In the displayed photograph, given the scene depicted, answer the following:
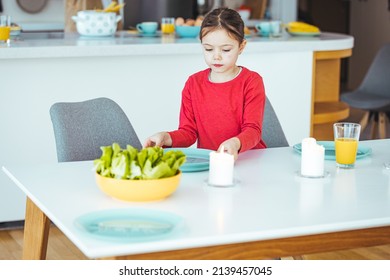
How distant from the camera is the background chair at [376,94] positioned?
5.29m

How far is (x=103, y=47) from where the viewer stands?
12.3 feet

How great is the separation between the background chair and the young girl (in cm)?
269

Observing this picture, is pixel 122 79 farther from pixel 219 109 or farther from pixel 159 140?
pixel 159 140

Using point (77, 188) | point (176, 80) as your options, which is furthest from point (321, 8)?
point (77, 188)

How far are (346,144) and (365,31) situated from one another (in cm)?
633

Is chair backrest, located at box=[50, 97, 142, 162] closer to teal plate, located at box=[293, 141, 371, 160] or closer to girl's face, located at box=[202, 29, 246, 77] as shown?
girl's face, located at box=[202, 29, 246, 77]

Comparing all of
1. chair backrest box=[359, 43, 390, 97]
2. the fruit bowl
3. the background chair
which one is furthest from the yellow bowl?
chair backrest box=[359, 43, 390, 97]

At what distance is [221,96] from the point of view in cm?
265

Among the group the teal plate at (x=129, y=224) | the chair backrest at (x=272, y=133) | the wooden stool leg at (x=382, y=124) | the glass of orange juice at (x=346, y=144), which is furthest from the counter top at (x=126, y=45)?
the teal plate at (x=129, y=224)

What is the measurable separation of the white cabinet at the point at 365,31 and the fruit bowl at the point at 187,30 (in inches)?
161

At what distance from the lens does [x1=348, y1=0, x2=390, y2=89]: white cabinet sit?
8094 mm

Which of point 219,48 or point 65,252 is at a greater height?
point 219,48

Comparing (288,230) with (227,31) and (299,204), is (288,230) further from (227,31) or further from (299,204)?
(227,31)

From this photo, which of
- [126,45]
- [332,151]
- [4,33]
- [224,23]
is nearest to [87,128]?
[224,23]
